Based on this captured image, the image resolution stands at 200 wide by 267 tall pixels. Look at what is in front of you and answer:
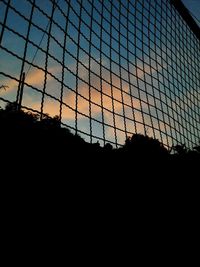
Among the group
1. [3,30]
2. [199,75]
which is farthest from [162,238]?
[199,75]

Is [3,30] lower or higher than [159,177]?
higher

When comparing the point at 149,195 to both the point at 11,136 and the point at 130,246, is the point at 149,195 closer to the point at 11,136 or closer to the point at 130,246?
the point at 130,246

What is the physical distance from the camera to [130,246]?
1.72m

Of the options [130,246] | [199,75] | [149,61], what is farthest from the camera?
[199,75]

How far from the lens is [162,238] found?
1.90 m

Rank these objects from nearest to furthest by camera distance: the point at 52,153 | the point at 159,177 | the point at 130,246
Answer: the point at 130,246, the point at 52,153, the point at 159,177

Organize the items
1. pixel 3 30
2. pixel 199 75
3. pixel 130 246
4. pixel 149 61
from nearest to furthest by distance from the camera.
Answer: pixel 130 246, pixel 3 30, pixel 149 61, pixel 199 75

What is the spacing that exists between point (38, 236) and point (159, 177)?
123 centimetres

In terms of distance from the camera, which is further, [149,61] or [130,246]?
[149,61]

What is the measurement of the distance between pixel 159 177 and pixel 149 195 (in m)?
0.31

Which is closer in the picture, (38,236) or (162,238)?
(38,236)

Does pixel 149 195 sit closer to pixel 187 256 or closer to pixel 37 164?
pixel 187 256

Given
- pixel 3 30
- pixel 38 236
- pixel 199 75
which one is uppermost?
pixel 199 75

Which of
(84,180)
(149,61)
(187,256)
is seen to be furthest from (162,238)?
(149,61)
